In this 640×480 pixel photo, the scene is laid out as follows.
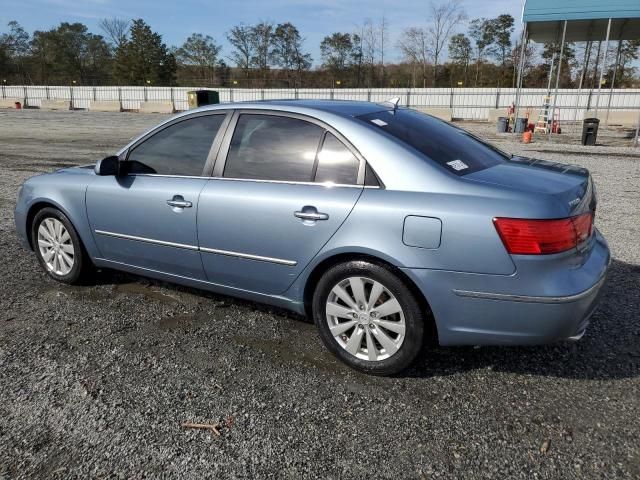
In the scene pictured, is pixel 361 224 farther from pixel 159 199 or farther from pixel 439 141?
pixel 159 199

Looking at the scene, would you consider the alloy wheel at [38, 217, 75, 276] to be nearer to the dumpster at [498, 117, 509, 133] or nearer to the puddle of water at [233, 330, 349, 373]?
the puddle of water at [233, 330, 349, 373]

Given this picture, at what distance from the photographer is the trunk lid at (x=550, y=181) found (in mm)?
2650

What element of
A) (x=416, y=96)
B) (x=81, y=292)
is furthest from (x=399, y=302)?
(x=416, y=96)

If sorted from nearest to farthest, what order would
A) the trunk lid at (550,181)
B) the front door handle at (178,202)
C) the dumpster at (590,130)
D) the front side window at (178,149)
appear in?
the trunk lid at (550,181), the front door handle at (178,202), the front side window at (178,149), the dumpster at (590,130)

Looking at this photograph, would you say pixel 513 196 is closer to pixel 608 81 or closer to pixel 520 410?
pixel 520 410

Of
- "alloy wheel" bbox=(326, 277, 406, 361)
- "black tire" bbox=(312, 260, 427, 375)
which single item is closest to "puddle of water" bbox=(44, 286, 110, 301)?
"black tire" bbox=(312, 260, 427, 375)

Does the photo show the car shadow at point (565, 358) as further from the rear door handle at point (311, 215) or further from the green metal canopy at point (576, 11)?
the green metal canopy at point (576, 11)

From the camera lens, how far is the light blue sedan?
2.56 m

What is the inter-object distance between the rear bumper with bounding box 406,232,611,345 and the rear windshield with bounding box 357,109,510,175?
669 mm

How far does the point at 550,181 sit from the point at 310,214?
139cm

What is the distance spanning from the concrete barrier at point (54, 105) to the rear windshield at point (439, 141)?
Result: 45170mm

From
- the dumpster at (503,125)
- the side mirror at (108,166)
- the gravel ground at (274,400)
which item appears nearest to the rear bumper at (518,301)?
the gravel ground at (274,400)

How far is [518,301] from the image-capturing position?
2.55 metres

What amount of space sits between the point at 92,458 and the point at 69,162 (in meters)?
11.2
